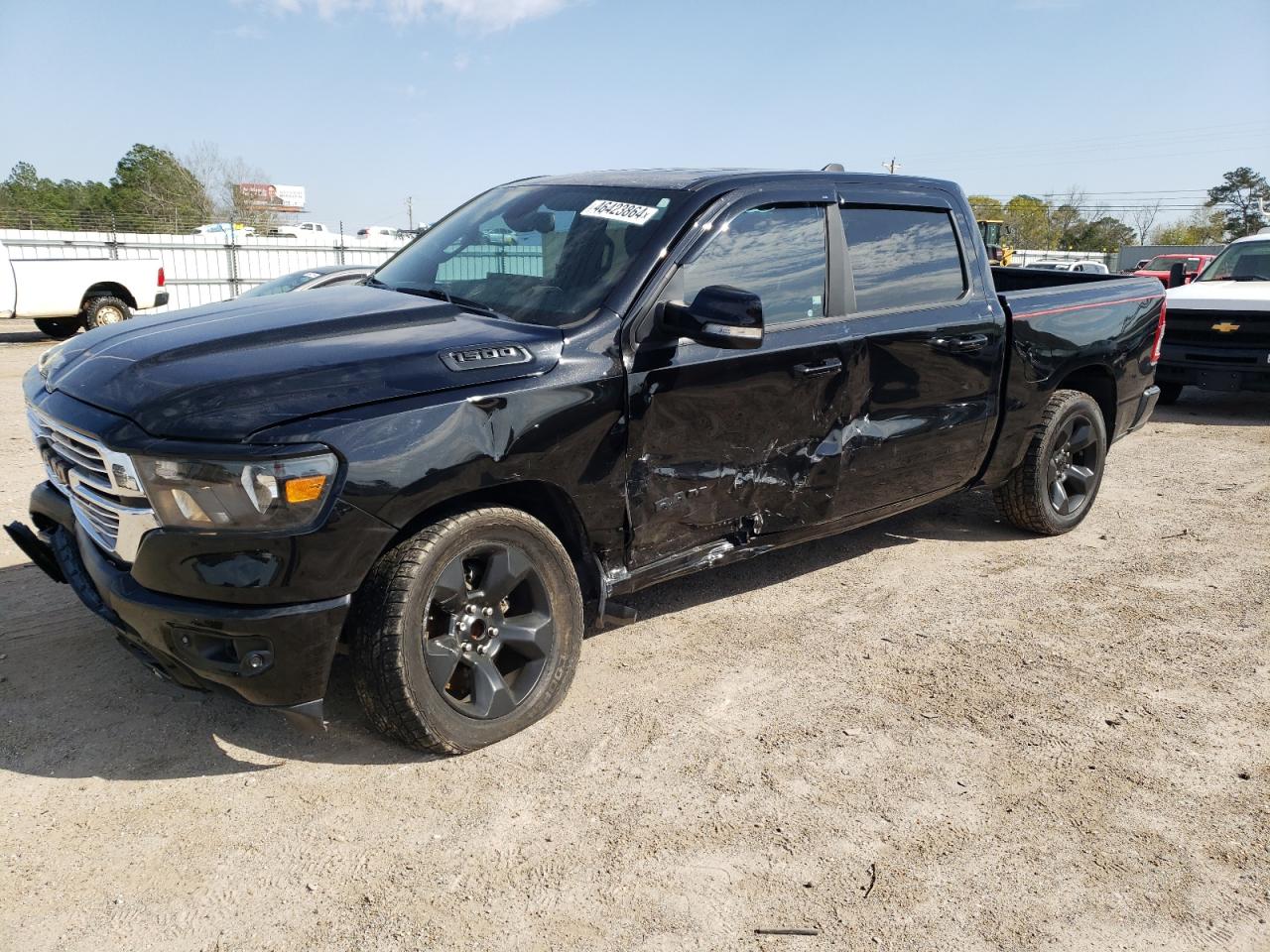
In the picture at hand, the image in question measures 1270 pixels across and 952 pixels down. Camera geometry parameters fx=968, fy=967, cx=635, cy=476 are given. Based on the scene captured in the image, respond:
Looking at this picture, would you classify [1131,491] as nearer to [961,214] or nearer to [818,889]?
[961,214]

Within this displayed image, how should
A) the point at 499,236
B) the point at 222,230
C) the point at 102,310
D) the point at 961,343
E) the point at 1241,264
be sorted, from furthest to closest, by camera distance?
the point at 222,230 < the point at 102,310 < the point at 1241,264 < the point at 961,343 < the point at 499,236

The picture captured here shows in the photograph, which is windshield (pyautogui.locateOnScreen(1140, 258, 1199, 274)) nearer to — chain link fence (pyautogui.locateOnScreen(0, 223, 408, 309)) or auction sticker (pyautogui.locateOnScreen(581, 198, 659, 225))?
chain link fence (pyautogui.locateOnScreen(0, 223, 408, 309))

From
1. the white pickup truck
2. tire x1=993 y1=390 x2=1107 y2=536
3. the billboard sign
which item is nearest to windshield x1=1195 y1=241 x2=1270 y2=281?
tire x1=993 y1=390 x2=1107 y2=536

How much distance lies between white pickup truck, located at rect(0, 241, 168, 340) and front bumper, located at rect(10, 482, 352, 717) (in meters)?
14.3

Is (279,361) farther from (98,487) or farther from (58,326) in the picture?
(58,326)

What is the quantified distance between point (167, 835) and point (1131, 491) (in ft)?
20.5

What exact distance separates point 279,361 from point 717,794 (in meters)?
1.89

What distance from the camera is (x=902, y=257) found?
14.8ft

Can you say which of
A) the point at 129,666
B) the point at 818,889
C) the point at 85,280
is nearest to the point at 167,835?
the point at 129,666

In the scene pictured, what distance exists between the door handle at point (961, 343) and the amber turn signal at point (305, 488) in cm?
294

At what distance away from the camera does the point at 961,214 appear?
4938 mm

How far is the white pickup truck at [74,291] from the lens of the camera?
48.0 feet

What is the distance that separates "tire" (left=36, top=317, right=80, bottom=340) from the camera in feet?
52.4

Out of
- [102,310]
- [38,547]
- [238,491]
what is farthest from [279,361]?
[102,310]
